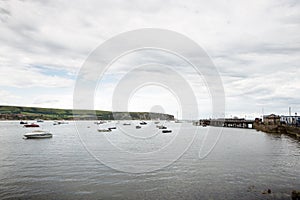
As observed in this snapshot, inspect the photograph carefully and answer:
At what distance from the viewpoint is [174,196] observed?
21938 mm

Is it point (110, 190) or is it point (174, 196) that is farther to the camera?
point (110, 190)

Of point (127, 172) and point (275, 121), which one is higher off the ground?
point (275, 121)

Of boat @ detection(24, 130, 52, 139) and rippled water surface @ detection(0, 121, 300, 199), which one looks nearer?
rippled water surface @ detection(0, 121, 300, 199)

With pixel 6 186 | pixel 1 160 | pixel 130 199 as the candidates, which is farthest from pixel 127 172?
pixel 1 160

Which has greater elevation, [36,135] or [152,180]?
[36,135]

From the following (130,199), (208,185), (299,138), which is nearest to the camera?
(130,199)

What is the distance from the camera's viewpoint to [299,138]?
73.1m

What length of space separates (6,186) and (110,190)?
415 inches

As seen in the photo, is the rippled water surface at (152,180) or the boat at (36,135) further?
the boat at (36,135)

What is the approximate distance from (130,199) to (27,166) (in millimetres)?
21221

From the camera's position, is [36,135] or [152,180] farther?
[36,135]

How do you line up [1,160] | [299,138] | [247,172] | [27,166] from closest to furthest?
[247,172] < [27,166] < [1,160] < [299,138]

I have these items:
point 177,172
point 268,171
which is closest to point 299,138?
point 268,171

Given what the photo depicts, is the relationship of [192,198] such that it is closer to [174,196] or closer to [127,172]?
[174,196]
